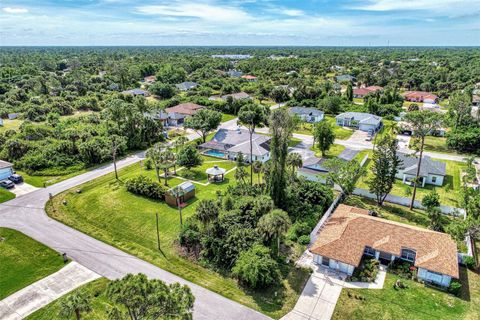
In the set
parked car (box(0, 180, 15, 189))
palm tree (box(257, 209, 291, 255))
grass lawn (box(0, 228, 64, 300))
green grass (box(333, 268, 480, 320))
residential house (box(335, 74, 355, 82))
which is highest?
residential house (box(335, 74, 355, 82))

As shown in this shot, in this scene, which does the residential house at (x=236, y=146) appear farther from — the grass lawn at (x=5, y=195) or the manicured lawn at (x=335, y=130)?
the grass lawn at (x=5, y=195)

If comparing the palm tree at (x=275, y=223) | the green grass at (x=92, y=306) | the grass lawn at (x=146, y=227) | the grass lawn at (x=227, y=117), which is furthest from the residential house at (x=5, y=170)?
the grass lawn at (x=227, y=117)

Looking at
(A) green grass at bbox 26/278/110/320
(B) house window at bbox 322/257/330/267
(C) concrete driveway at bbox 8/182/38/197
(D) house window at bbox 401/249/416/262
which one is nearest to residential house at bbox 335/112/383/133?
(D) house window at bbox 401/249/416/262

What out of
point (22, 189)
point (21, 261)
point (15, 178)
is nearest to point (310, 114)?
point (22, 189)

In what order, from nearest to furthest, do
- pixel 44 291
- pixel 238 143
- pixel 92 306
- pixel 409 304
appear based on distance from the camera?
pixel 92 306 < pixel 409 304 < pixel 44 291 < pixel 238 143

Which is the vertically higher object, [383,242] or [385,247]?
[383,242]

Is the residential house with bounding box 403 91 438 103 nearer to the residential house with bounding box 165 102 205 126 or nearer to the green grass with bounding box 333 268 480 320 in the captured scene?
the residential house with bounding box 165 102 205 126

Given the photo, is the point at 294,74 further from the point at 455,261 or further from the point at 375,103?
the point at 455,261

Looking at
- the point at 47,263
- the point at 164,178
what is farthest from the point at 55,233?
the point at 164,178

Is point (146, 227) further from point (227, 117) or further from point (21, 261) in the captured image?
point (227, 117)
